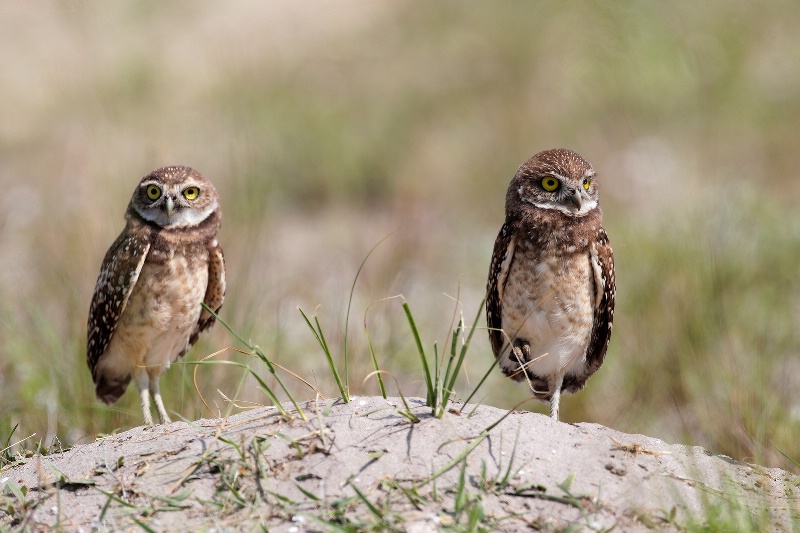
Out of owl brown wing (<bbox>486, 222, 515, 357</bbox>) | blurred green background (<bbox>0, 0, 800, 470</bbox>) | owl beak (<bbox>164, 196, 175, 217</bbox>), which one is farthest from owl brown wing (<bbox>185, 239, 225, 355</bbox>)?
owl brown wing (<bbox>486, 222, 515, 357</bbox>)

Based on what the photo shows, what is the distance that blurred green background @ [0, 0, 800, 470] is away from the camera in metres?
6.81

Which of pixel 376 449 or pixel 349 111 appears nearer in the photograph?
pixel 376 449

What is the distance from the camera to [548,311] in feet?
17.1

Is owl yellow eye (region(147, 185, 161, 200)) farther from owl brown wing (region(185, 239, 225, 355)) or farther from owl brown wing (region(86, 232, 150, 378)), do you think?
owl brown wing (region(185, 239, 225, 355))

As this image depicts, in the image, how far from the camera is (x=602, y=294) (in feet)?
17.4

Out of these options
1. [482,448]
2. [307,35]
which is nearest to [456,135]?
[307,35]

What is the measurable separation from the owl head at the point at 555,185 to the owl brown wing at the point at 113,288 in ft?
6.95

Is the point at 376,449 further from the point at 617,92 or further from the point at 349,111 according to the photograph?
the point at 349,111

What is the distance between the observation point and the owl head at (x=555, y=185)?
5.13 m

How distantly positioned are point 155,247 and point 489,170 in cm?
820

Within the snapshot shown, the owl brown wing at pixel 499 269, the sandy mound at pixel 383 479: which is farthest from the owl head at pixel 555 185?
the sandy mound at pixel 383 479

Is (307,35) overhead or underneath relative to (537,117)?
overhead

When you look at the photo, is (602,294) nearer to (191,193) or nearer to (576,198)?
(576,198)

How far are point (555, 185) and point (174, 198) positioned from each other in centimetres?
211
